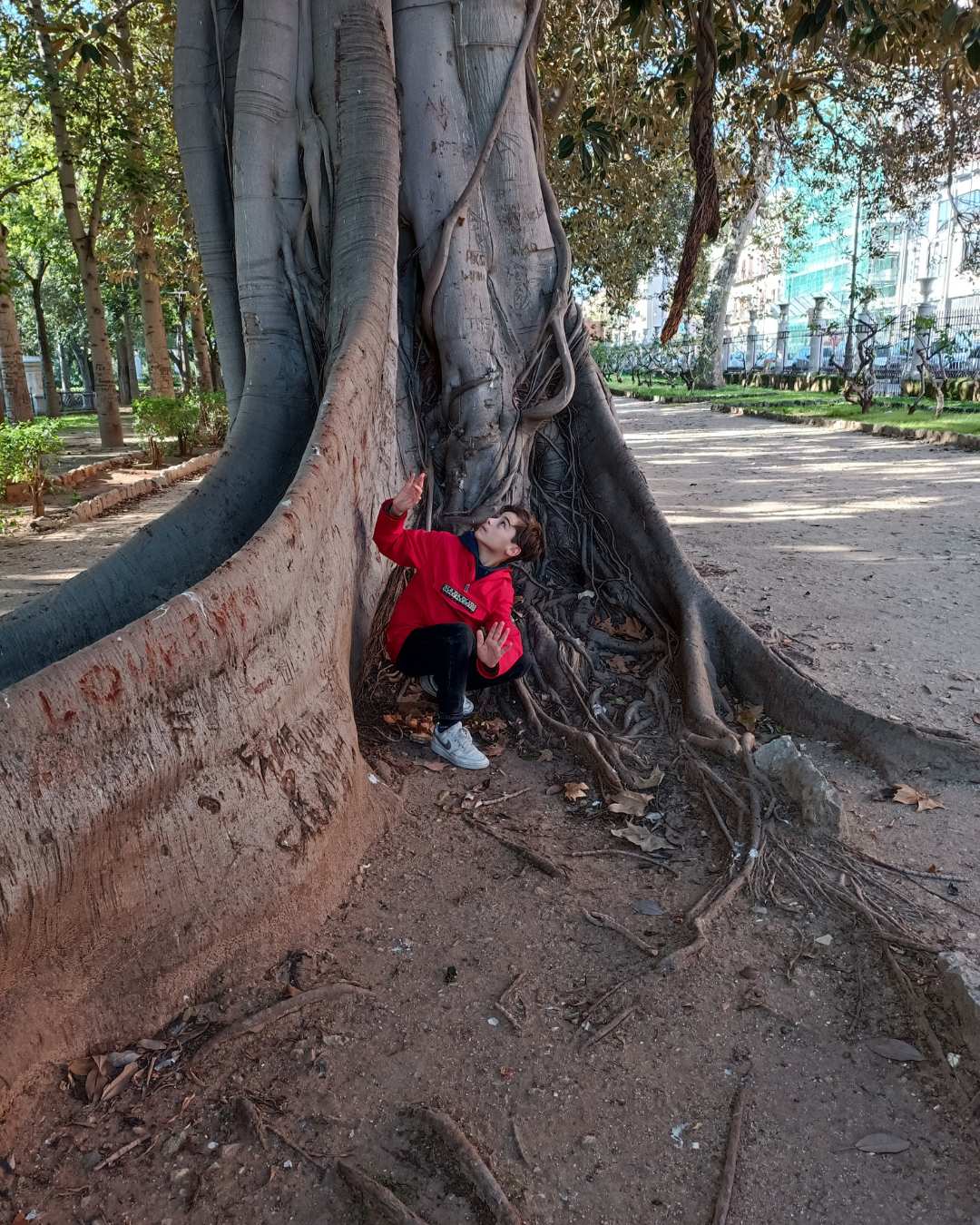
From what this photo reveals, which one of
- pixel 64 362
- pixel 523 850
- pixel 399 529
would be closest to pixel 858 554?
pixel 399 529

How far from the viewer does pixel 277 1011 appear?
7.38 feet

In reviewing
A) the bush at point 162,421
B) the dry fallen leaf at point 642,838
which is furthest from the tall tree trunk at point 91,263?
the dry fallen leaf at point 642,838

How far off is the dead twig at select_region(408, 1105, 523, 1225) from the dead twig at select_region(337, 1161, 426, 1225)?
134 mm

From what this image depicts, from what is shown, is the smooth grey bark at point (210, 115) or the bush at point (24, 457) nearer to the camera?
the smooth grey bark at point (210, 115)

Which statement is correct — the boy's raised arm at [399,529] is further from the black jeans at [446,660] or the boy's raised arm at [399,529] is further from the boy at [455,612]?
the black jeans at [446,660]

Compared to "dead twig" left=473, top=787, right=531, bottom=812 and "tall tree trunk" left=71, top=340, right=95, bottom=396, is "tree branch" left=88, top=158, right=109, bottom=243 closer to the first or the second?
"dead twig" left=473, top=787, right=531, bottom=812

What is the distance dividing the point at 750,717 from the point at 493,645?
3.95 ft

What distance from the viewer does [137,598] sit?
3389 mm

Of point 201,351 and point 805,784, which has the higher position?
point 201,351

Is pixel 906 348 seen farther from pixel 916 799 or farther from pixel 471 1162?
pixel 471 1162

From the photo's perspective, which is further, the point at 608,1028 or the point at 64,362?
the point at 64,362

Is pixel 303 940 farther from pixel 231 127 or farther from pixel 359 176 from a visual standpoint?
pixel 231 127

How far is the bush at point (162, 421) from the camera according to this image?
587 inches

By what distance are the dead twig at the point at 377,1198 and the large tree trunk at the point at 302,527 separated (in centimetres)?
65
